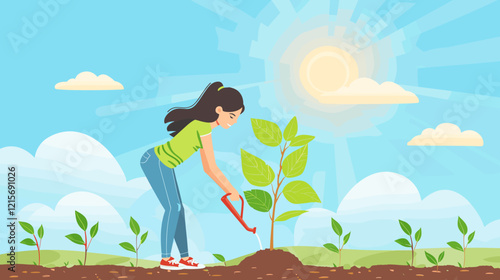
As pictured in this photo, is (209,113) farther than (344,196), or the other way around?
(344,196)

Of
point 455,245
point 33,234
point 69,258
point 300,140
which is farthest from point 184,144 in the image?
point 455,245

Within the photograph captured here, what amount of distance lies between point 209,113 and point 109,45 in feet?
4.85

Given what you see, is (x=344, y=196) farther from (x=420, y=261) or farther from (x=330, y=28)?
(x=330, y=28)

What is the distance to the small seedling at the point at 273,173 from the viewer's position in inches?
271

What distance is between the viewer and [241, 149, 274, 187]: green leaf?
6.89m

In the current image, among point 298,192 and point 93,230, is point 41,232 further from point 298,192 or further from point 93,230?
point 298,192

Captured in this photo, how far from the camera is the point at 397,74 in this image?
722cm

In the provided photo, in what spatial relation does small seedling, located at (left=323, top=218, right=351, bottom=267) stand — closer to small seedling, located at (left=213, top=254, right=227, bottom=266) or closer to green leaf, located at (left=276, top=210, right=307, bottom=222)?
green leaf, located at (left=276, top=210, right=307, bottom=222)

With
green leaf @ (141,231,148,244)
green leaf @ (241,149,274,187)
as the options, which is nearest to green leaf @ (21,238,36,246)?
green leaf @ (141,231,148,244)

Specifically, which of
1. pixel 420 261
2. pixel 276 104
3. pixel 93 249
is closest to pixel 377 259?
pixel 420 261

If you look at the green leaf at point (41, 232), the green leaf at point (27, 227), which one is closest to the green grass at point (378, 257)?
the green leaf at point (41, 232)

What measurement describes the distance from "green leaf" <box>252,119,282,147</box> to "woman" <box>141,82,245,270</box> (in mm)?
311

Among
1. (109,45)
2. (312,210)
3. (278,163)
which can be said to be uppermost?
(109,45)

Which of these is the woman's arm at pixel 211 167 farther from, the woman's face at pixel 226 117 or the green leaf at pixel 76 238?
the green leaf at pixel 76 238
